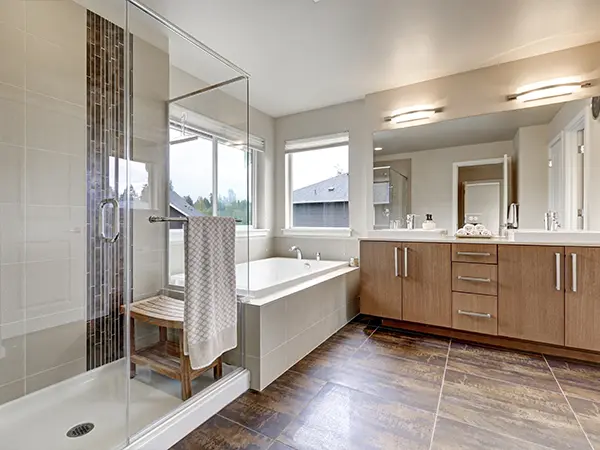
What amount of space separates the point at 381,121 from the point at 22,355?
341 cm

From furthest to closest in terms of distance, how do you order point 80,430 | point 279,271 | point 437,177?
1. point 279,271
2. point 437,177
3. point 80,430

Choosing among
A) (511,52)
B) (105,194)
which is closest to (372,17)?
(511,52)

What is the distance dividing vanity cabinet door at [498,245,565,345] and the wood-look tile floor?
0.21m

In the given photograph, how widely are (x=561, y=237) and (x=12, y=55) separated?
3.68m

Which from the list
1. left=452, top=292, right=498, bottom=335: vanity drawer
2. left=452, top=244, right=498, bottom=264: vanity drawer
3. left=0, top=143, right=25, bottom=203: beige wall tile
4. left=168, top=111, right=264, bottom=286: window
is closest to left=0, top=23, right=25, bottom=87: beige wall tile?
left=0, top=143, right=25, bottom=203: beige wall tile

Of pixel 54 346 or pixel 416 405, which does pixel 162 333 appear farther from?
pixel 416 405

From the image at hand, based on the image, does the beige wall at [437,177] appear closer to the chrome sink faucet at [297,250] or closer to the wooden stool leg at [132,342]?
the chrome sink faucet at [297,250]

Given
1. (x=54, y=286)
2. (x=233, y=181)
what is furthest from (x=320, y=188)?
(x=54, y=286)

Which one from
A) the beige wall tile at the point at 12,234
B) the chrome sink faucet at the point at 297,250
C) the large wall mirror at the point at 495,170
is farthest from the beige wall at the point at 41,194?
the large wall mirror at the point at 495,170

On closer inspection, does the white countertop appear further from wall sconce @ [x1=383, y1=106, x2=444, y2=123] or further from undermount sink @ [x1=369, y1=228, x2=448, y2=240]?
wall sconce @ [x1=383, y1=106, x2=444, y2=123]

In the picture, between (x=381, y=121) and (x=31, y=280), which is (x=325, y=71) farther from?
(x=31, y=280)

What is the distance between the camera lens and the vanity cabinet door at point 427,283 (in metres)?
2.73

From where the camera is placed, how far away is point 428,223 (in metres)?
3.16

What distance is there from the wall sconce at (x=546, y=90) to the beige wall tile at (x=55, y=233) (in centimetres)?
349
